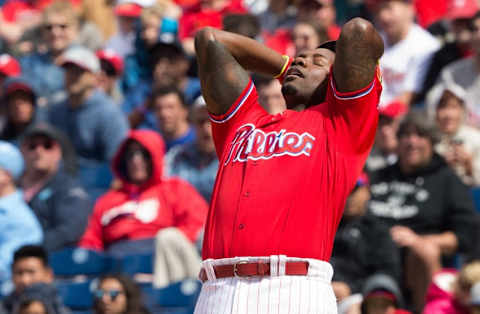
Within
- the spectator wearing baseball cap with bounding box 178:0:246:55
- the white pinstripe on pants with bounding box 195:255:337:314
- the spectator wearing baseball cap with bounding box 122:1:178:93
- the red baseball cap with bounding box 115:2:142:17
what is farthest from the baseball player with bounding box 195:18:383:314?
the red baseball cap with bounding box 115:2:142:17

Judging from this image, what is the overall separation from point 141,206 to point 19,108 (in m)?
2.37

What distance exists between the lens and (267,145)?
4.15 metres

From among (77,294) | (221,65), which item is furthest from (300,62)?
(77,294)

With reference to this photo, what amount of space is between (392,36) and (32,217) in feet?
12.3

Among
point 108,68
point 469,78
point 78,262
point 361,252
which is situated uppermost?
point 108,68

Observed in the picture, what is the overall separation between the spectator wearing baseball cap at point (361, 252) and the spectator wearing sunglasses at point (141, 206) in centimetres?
116

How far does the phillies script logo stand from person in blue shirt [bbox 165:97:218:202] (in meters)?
3.72

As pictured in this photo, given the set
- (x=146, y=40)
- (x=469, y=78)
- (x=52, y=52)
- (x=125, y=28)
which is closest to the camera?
(x=469, y=78)

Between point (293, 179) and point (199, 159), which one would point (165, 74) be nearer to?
point (199, 159)

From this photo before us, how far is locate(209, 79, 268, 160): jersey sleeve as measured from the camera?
14.2 feet

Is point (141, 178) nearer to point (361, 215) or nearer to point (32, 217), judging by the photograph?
point (32, 217)

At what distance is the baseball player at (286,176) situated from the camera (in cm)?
392

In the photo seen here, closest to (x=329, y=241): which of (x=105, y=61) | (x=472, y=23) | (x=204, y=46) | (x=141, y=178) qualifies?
(x=204, y=46)

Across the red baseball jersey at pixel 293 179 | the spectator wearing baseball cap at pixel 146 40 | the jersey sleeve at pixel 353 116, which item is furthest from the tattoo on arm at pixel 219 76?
the spectator wearing baseball cap at pixel 146 40
